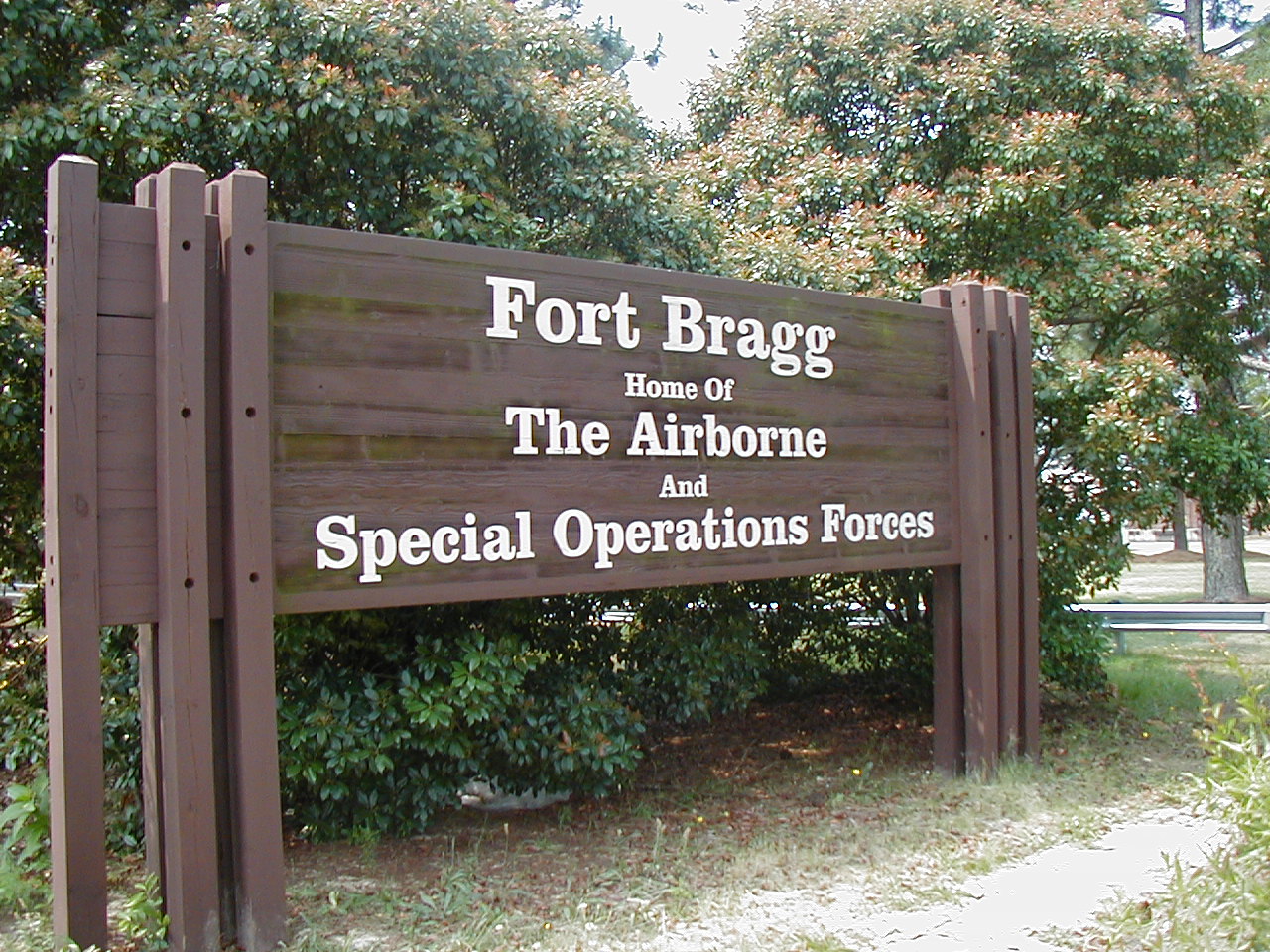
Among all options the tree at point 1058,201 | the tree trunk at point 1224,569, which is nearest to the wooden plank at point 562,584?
the tree at point 1058,201

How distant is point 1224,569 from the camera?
19.1 m

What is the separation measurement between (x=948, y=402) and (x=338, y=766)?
11.7 feet

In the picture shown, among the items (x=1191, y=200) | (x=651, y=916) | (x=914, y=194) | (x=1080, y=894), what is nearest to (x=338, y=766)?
(x=651, y=916)

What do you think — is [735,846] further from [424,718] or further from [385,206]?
[385,206]

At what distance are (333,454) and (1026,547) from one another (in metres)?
3.97

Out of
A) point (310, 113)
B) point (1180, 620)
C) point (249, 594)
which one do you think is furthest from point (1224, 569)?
point (249, 594)

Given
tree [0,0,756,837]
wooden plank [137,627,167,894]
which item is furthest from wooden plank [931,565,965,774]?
wooden plank [137,627,167,894]

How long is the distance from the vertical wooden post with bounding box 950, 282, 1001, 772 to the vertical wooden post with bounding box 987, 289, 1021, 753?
74 millimetres

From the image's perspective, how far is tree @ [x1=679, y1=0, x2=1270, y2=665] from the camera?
7793mm

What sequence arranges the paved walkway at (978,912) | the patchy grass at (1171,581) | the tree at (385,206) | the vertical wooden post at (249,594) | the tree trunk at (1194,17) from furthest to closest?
the patchy grass at (1171,581) < the tree trunk at (1194,17) < the tree at (385,206) < the paved walkway at (978,912) < the vertical wooden post at (249,594)

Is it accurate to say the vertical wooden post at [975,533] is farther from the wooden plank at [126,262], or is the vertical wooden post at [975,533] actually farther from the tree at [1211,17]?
the tree at [1211,17]

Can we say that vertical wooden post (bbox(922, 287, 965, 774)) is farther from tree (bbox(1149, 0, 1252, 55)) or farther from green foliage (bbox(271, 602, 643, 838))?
tree (bbox(1149, 0, 1252, 55))

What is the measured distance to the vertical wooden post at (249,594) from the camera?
376 centimetres

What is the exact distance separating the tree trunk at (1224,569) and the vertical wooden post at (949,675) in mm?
14536
